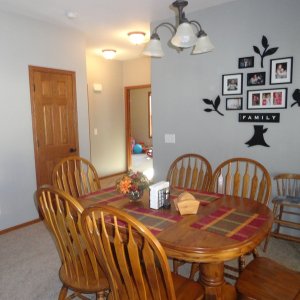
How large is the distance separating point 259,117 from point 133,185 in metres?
1.83

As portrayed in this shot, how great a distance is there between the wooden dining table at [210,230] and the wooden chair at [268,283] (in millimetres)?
144

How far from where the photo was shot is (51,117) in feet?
12.8

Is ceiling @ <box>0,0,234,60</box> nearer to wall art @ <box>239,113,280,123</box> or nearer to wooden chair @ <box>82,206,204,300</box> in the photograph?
wall art @ <box>239,113,280,123</box>

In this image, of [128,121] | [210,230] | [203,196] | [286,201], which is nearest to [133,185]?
[203,196]

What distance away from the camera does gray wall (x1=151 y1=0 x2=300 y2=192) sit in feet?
9.52

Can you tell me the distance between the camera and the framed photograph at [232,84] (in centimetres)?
321

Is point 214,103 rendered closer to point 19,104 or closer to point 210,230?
point 210,230

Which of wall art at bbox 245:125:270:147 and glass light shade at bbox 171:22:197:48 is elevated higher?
glass light shade at bbox 171:22:197:48

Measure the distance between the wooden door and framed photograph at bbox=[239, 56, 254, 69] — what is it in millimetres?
2368

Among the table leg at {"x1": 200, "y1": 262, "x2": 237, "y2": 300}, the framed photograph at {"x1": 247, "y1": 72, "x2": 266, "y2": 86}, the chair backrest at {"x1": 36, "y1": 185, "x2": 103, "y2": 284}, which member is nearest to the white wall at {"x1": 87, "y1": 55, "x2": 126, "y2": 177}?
Result: the framed photograph at {"x1": 247, "y1": 72, "x2": 266, "y2": 86}

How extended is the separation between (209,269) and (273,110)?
80.5 inches

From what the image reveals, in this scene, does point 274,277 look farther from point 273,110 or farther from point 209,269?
point 273,110

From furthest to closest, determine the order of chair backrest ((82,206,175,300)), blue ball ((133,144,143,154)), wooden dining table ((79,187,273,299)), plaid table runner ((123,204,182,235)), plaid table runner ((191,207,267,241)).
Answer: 1. blue ball ((133,144,143,154))
2. plaid table runner ((123,204,182,235))
3. plaid table runner ((191,207,267,241))
4. wooden dining table ((79,187,273,299))
5. chair backrest ((82,206,175,300))

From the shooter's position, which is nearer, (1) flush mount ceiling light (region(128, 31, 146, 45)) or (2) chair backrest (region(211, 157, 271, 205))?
(2) chair backrest (region(211, 157, 271, 205))
